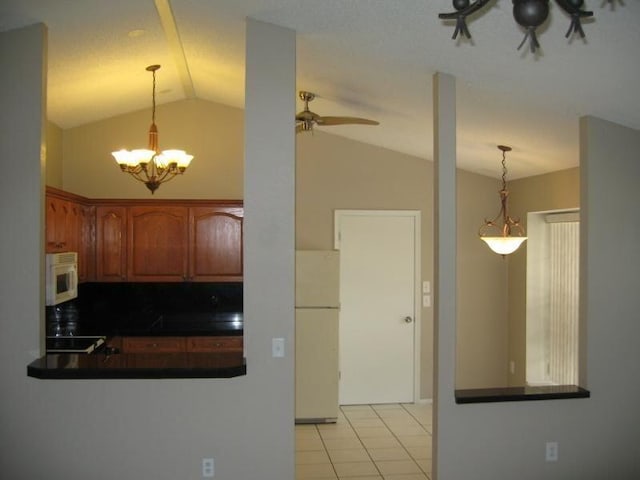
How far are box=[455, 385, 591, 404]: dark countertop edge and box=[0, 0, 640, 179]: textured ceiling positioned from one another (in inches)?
65.2

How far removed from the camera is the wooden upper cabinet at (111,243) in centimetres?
547

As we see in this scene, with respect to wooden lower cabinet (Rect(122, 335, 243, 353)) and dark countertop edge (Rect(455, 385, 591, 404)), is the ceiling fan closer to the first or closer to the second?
dark countertop edge (Rect(455, 385, 591, 404))

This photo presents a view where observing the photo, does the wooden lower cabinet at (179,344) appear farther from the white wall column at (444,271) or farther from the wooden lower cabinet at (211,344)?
the white wall column at (444,271)

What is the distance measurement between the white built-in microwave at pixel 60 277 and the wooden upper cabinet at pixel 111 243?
81 centimetres

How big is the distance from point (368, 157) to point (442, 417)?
3.29 m

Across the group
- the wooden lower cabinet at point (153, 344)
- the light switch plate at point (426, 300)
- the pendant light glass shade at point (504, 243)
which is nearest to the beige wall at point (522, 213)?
the pendant light glass shade at point (504, 243)

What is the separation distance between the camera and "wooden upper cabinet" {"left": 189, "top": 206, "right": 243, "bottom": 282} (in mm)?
5547

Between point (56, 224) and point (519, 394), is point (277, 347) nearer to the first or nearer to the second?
point (519, 394)

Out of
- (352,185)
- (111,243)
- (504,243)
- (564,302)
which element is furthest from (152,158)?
(564,302)

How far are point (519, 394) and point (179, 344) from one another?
3085 mm

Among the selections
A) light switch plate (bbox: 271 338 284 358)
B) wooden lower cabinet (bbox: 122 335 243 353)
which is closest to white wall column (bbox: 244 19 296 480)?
light switch plate (bbox: 271 338 284 358)

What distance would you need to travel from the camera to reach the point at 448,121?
3.35m

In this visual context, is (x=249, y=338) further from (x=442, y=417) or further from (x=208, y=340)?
(x=208, y=340)

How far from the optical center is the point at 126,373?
120 inches
